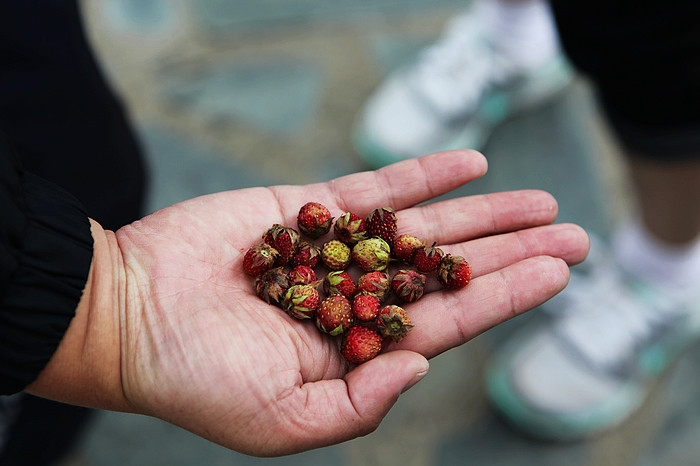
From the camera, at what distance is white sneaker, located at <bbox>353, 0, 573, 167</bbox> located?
2.71 m

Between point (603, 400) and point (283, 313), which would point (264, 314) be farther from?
point (603, 400)

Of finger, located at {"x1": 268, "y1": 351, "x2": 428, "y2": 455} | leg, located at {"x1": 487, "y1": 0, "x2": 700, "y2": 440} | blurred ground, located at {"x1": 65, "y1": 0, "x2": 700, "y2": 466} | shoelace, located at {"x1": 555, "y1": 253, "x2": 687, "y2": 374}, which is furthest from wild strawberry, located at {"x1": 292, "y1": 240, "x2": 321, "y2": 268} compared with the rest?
shoelace, located at {"x1": 555, "y1": 253, "x2": 687, "y2": 374}

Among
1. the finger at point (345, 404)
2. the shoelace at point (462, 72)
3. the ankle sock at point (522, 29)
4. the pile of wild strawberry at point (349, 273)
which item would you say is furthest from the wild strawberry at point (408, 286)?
the ankle sock at point (522, 29)

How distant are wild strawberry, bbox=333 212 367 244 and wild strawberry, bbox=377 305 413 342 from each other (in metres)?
0.23

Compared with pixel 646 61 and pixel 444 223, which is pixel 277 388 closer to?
pixel 444 223

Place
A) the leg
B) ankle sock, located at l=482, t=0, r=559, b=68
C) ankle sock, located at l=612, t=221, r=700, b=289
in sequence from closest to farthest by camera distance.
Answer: the leg → ankle sock, located at l=612, t=221, r=700, b=289 → ankle sock, located at l=482, t=0, r=559, b=68

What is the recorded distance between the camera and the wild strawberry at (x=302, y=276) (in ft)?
4.88

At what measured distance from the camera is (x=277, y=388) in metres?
1.22

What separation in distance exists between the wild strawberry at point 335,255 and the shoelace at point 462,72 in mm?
1339

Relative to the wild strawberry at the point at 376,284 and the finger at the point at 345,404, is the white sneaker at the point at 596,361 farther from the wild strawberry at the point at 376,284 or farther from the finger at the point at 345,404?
the finger at the point at 345,404

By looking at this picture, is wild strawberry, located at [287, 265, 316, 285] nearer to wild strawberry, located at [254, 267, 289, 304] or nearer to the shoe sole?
wild strawberry, located at [254, 267, 289, 304]

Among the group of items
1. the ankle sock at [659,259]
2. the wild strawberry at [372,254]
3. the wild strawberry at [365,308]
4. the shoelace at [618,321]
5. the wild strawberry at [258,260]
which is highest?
the wild strawberry at [258,260]

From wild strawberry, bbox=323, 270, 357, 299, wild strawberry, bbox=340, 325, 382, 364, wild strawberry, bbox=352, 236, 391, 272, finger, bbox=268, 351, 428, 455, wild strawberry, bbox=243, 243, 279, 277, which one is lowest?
finger, bbox=268, 351, 428, 455

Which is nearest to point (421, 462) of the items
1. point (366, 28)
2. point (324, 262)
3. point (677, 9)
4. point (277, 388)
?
point (324, 262)
